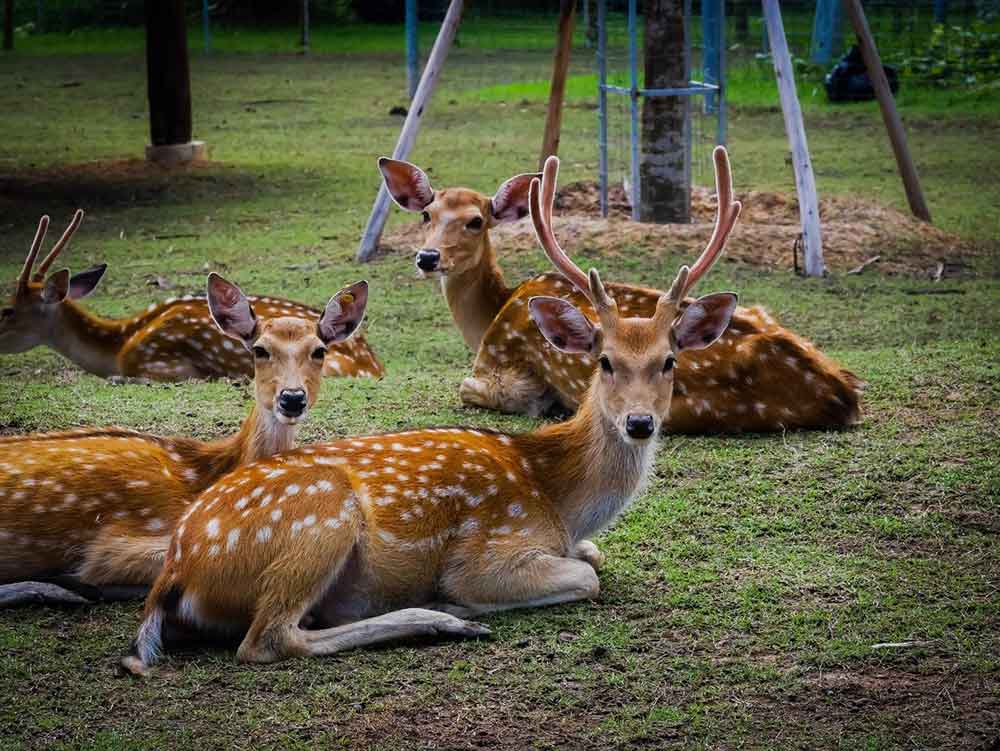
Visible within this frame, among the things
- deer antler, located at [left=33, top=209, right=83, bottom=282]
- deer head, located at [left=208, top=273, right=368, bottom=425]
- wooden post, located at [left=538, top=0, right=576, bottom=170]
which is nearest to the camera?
deer head, located at [left=208, top=273, right=368, bottom=425]

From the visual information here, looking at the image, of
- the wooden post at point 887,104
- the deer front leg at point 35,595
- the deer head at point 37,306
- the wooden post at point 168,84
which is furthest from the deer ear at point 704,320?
the wooden post at point 168,84

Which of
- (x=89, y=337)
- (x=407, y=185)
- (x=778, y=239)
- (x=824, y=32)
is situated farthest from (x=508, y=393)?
(x=824, y=32)

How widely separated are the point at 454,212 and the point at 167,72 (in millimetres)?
7030

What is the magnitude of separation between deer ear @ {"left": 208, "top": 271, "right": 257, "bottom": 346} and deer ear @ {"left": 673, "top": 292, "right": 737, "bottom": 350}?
4.57 ft

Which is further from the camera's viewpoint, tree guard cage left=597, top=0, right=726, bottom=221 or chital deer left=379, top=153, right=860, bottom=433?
tree guard cage left=597, top=0, right=726, bottom=221

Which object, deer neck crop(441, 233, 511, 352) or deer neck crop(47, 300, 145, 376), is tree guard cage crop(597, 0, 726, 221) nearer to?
deer neck crop(441, 233, 511, 352)

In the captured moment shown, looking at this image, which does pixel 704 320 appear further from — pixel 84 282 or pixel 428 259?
pixel 84 282

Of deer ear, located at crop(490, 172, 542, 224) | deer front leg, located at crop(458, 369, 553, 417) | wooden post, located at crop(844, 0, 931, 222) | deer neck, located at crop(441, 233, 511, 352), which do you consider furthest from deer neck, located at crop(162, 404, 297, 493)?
wooden post, located at crop(844, 0, 931, 222)

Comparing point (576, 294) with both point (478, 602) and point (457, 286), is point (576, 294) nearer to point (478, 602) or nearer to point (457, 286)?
point (457, 286)

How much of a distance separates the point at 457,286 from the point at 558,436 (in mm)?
2430

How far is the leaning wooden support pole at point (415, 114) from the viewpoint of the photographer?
9586 mm

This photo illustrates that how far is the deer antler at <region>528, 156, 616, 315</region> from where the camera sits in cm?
469

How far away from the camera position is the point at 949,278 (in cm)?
909

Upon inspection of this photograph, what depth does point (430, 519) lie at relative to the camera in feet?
14.4
